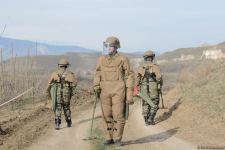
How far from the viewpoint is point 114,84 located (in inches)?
500

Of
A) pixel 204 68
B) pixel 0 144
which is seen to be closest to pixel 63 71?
pixel 0 144

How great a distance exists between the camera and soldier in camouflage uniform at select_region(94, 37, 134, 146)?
12656 mm

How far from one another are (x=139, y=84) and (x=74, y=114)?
5.73 m

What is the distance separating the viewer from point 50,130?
16.6 meters

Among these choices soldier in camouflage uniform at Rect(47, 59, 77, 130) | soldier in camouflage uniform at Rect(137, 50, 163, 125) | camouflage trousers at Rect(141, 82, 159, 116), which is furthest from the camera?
camouflage trousers at Rect(141, 82, 159, 116)

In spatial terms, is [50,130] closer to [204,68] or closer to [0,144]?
[0,144]

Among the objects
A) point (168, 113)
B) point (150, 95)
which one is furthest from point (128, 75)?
point (168, 113)

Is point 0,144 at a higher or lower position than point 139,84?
lower

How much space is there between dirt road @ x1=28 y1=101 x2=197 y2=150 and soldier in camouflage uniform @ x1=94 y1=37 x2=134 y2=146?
0.72 m

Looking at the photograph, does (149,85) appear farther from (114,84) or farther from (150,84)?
(114,84)

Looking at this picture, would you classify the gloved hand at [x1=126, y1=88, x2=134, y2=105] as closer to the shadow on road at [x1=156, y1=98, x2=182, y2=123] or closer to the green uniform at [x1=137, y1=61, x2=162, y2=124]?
the green uniform at [x1=137, y1=61, x2=162, y2=124]

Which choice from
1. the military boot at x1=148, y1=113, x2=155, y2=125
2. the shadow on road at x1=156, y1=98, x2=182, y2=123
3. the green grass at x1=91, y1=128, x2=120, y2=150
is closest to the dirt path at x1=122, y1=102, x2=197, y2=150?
the military boot at x1=148, y1=113, x2=155, y2=125

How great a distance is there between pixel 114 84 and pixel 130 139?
2352 mm

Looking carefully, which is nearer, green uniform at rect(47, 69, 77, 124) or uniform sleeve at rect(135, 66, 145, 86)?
green uniform at rect(47, 69, 77, 124)
